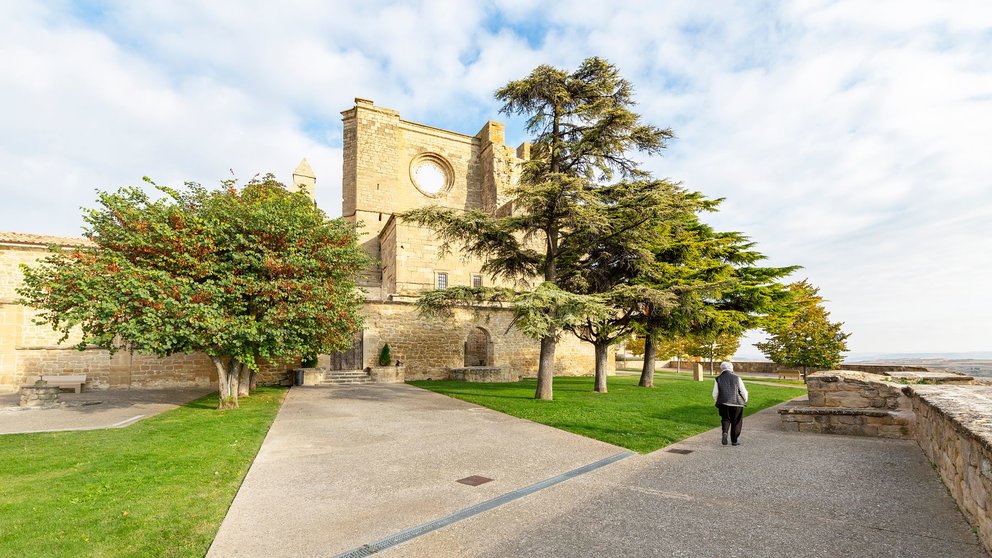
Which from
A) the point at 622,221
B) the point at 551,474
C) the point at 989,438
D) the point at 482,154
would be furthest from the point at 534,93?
the point at 482,154

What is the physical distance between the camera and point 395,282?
24156 millimetres

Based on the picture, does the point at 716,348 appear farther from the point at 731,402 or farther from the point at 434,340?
the point at 731,402

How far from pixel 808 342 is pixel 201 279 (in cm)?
2710

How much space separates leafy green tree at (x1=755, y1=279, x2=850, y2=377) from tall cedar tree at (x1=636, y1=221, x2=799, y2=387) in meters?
4.81

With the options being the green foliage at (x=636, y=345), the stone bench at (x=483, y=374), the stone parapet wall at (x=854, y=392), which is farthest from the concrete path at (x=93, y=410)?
the green foliage at (x=636, y=345)

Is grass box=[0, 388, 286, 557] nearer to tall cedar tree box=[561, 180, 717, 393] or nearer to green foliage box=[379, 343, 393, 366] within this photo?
tall cedar tree box=[561, 180, 717, 393]

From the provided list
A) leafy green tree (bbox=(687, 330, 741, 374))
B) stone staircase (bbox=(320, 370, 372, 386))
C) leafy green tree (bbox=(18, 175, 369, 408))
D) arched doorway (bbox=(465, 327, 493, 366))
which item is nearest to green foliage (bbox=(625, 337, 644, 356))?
leafy green tree (bbox=(687, 330, 741, 374))

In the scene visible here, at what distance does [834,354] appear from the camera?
2297 cm

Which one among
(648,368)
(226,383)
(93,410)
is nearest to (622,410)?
(648,368)

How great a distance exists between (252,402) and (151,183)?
21.1ft

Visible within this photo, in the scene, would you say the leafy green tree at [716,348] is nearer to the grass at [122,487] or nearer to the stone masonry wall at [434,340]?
the stone masonry wall at [434,340]

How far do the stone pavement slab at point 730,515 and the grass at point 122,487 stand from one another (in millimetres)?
2229

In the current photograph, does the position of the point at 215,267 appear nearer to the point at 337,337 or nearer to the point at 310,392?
the point at 337,337

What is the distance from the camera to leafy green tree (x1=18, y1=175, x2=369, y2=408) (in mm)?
9930
